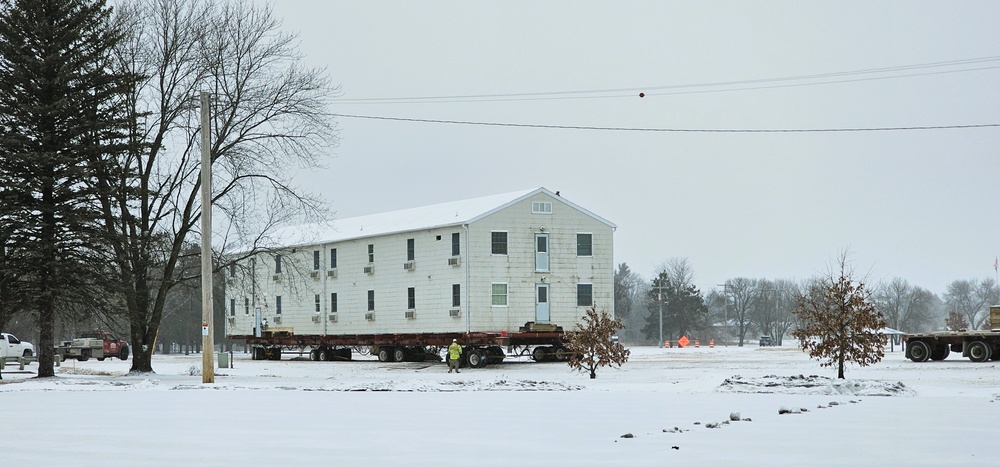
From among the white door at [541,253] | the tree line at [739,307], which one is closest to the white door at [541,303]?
the white door at [541,253]

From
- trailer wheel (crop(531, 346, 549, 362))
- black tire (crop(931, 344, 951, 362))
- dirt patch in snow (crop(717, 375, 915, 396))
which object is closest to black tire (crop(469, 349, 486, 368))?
trailer wheel (crop(531, 346, 549, 362))

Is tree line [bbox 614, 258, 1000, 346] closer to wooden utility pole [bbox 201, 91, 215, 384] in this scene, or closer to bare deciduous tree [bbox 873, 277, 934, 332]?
bare deciduous tree [bbox 873, 277, 934, 332]

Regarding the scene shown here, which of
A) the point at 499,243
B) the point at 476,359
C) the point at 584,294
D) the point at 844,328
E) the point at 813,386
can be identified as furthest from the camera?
the point at 584,294

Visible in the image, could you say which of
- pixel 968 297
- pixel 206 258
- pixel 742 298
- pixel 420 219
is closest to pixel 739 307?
pixel 742 298

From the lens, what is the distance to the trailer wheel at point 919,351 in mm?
41625

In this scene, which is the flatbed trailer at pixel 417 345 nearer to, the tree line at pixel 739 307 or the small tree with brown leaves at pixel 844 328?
the small tree with brown leaves at pixel 844 328

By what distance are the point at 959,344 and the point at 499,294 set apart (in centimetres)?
1842

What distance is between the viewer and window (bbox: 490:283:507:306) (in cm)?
4622

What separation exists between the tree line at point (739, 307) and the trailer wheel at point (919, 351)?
60.7 meters

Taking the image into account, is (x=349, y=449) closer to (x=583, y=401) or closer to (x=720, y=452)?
(x=720, y=452)

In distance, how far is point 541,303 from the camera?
4697 cm

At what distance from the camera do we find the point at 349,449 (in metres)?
12.2

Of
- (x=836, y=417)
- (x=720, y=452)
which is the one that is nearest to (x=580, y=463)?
(x=720, y=452)

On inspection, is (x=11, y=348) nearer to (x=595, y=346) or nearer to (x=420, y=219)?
(x=420, y=219)
